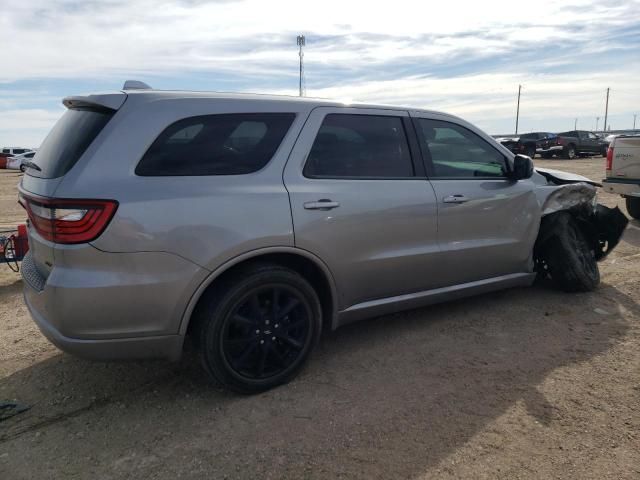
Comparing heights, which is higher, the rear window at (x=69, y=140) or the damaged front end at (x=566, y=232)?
the rear window at (x=69, y=140)

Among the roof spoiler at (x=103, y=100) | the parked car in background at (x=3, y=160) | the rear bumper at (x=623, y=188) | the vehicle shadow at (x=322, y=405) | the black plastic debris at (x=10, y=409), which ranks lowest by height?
the parked car in background at (x=3, y=160)

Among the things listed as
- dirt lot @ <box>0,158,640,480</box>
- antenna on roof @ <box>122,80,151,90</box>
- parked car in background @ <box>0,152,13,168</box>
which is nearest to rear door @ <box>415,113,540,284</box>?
dirt lot @ <box>0,158,640,480</box>

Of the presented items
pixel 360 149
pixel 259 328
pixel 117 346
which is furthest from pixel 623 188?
pixel 117 346

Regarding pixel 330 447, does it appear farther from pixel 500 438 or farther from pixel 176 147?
pixel 176 147

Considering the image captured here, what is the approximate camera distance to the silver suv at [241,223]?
9.21 feet

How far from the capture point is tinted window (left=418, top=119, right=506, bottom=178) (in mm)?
4133

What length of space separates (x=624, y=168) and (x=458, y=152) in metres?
6.08

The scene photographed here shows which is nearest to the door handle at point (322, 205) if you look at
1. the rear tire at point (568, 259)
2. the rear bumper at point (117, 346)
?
the rear bumper at point (117, 346)

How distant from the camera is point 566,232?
504 cm

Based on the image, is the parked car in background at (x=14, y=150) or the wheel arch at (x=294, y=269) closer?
the wheel arch at (x=294, y=269)

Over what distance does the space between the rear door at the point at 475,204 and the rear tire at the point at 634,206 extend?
5792 millimetres

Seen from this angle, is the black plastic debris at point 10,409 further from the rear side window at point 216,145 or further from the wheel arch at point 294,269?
the rear side window at point 216,145

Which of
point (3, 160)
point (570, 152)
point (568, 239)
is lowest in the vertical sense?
point (3, 160)

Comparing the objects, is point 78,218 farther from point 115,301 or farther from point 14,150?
point 14,150
